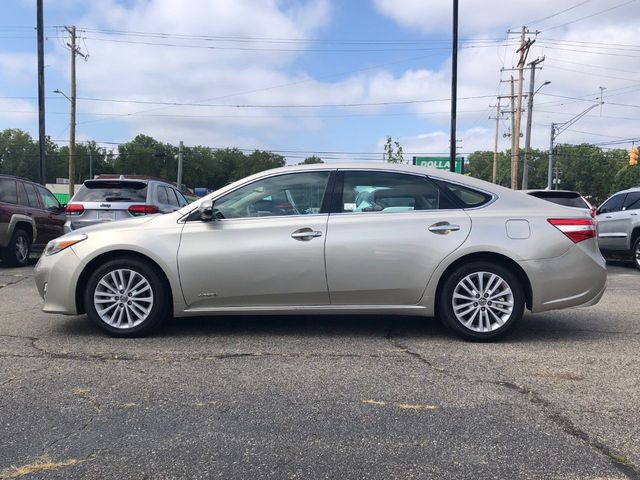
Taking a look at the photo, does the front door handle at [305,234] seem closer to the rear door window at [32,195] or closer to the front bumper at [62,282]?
the front bumper at [62,282]

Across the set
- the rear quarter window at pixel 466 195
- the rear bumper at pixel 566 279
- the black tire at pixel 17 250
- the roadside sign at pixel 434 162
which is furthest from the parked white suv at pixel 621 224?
the black tire at pixel 17 250

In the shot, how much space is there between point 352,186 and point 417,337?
5.12 ft

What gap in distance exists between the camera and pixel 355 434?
A: 3143 mm

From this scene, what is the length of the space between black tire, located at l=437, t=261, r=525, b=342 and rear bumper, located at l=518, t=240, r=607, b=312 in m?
0.16

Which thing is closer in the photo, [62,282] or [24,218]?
[62,282]

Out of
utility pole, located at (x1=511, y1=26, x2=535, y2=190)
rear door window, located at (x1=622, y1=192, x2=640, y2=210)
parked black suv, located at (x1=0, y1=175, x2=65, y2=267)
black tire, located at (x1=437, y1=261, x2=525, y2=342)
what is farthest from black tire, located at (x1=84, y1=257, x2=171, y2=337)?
utility pole, located at (x1=511, y1=26, x2=535, y2=190)

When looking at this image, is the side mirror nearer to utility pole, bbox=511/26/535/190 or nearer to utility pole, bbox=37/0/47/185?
utility pole, bbox=37/0/47/185

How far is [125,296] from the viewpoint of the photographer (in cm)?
510

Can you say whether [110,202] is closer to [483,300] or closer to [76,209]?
[76,209]

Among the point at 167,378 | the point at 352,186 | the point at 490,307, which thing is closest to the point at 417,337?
the point at 490,307

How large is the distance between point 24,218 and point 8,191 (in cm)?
58

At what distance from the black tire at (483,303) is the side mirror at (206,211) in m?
2.25

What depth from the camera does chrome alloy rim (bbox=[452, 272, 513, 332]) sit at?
496cm

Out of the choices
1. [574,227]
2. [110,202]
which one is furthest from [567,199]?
[110,202]
